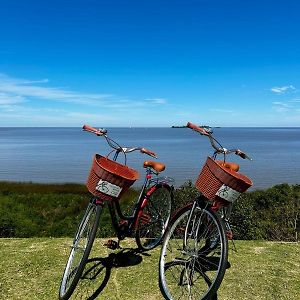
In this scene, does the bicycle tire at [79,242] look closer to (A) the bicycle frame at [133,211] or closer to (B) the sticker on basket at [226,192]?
(A) the bicycle frame at [133,211]

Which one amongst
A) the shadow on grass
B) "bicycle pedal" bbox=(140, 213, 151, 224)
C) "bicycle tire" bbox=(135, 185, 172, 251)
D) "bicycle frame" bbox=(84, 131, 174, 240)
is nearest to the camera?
the shadow on grass

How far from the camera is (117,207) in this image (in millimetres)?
5332

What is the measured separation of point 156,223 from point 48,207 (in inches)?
860

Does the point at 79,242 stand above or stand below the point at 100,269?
above

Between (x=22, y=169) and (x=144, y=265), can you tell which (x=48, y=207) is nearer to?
(x=144, y=265)

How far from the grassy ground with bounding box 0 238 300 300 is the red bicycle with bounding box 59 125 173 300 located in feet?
1.24

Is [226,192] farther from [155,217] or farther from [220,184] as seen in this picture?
[155,217]

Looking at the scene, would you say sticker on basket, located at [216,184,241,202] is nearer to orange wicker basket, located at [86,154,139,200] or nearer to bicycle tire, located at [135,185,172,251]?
orange wicker basket, located at [86,154,139,200]

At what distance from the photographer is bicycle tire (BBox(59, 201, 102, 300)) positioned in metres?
4.31

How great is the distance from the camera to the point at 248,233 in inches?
512

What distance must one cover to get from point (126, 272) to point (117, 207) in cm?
93

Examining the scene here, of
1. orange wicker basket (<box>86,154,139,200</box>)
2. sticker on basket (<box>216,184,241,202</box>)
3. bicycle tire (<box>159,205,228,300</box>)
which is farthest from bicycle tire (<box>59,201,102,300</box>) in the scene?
sticker on basket (<box>216,184,241,202</box>)

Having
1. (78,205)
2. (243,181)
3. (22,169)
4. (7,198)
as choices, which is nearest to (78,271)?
(243,181)

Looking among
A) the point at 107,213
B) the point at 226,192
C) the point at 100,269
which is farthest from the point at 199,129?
the point at 107,213
